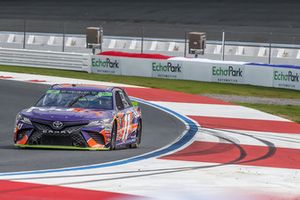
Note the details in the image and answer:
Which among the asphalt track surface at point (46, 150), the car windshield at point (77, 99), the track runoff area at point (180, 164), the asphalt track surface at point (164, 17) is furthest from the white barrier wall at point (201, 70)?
the car windshield at point (77, 99)

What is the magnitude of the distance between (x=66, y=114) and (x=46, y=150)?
78 cm

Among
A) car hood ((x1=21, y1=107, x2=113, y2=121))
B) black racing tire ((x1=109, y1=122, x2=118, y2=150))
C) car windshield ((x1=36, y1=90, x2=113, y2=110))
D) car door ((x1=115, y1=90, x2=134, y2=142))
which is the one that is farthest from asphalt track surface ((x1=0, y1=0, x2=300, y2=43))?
car hood ((x1=21, y1=107, x2=113, y2=121))

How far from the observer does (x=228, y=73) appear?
3619cm

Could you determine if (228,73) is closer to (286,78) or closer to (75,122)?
(286,78)

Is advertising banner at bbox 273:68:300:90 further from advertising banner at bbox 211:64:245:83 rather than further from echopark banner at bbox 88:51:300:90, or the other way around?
advertising banner at bbox 211:64:245:83

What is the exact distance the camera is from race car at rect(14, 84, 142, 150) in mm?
16859

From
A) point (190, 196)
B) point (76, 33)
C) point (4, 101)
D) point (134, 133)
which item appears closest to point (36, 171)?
point (190, 196)

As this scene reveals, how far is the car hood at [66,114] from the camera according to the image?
16922mm

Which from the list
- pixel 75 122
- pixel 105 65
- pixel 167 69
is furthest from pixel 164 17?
pixel 75 122

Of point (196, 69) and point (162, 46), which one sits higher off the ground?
point (162, 46)

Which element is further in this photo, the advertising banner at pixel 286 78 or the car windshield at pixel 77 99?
the advertising banner at pixel 286 78

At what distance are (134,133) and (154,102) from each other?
400 inches

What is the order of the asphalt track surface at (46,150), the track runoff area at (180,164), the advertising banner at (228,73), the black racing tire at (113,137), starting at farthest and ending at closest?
1. the advertising banner at (228,73)
2. the black racing tire at (113,137)
3. the asphalt track surface at (46,150)
4. the track runoff area at (180,164)

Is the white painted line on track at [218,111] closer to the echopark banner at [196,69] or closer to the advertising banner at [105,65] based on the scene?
the echopark banner at [196,69]
